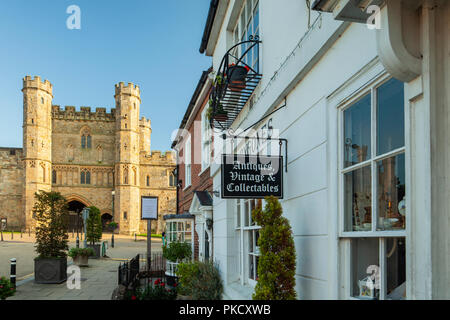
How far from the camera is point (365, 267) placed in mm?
2814

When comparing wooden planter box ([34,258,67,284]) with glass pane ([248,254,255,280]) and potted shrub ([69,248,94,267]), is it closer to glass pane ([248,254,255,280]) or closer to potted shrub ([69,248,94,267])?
potted shrub ([69,248,94,267])

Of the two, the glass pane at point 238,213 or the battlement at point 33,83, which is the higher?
the battlement at point 33,83

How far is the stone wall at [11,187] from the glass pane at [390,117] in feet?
185

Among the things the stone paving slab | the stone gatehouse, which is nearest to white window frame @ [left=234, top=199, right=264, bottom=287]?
the stone paving slab

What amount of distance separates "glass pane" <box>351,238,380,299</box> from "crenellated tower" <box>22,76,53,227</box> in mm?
52682

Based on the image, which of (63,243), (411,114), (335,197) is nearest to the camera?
(411,114)

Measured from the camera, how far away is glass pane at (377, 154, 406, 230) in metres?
2.39

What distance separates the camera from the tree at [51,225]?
1132 centimetres

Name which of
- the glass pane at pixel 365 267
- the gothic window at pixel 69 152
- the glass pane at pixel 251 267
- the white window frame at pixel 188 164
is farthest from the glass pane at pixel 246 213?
the gothic window at pixel 69 152

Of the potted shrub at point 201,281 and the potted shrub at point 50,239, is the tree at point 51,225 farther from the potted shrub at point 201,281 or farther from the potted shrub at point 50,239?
the potted shrub at point 201,281

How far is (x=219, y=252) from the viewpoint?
7750mm
